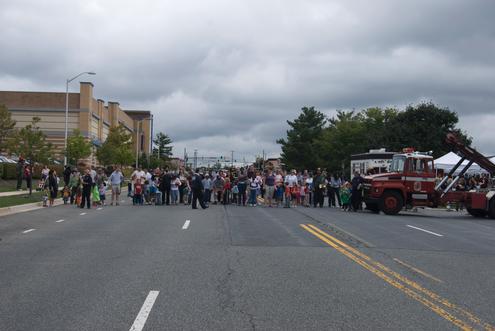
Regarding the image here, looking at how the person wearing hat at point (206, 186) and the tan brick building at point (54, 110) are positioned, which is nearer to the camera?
the person wearing hat at point (206, 186)

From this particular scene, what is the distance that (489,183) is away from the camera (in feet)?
83.6

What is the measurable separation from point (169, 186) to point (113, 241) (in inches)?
554

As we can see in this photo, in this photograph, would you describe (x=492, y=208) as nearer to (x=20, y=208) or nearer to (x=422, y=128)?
(x=20, y=208)

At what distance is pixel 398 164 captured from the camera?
2438cm

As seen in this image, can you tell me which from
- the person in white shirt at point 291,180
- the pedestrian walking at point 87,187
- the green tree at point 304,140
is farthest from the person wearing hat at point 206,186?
the green tree at point 304,140

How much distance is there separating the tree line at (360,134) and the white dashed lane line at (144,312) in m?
45.1

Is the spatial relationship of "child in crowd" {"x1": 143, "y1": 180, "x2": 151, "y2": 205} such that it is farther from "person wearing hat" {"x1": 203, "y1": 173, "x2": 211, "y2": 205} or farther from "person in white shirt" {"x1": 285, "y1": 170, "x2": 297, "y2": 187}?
"person in white shirt" {"x1": 285, "y1": 170, "x2": 297, "y2": 187}

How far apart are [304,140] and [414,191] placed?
67.2m

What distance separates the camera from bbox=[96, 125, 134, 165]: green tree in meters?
61.7

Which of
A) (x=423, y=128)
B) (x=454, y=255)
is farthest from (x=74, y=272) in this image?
(x=423, y=128)

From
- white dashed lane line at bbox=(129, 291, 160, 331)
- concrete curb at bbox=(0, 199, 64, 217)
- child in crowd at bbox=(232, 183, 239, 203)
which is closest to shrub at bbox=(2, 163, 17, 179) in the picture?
concrete curb at bbox=(0, 199, 64, 217)

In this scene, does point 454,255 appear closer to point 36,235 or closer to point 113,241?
point 113,241

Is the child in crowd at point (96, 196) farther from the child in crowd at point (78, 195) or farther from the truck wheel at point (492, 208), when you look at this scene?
the truck wheel at point (492, 208)

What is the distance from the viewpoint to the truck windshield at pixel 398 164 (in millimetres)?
24156
